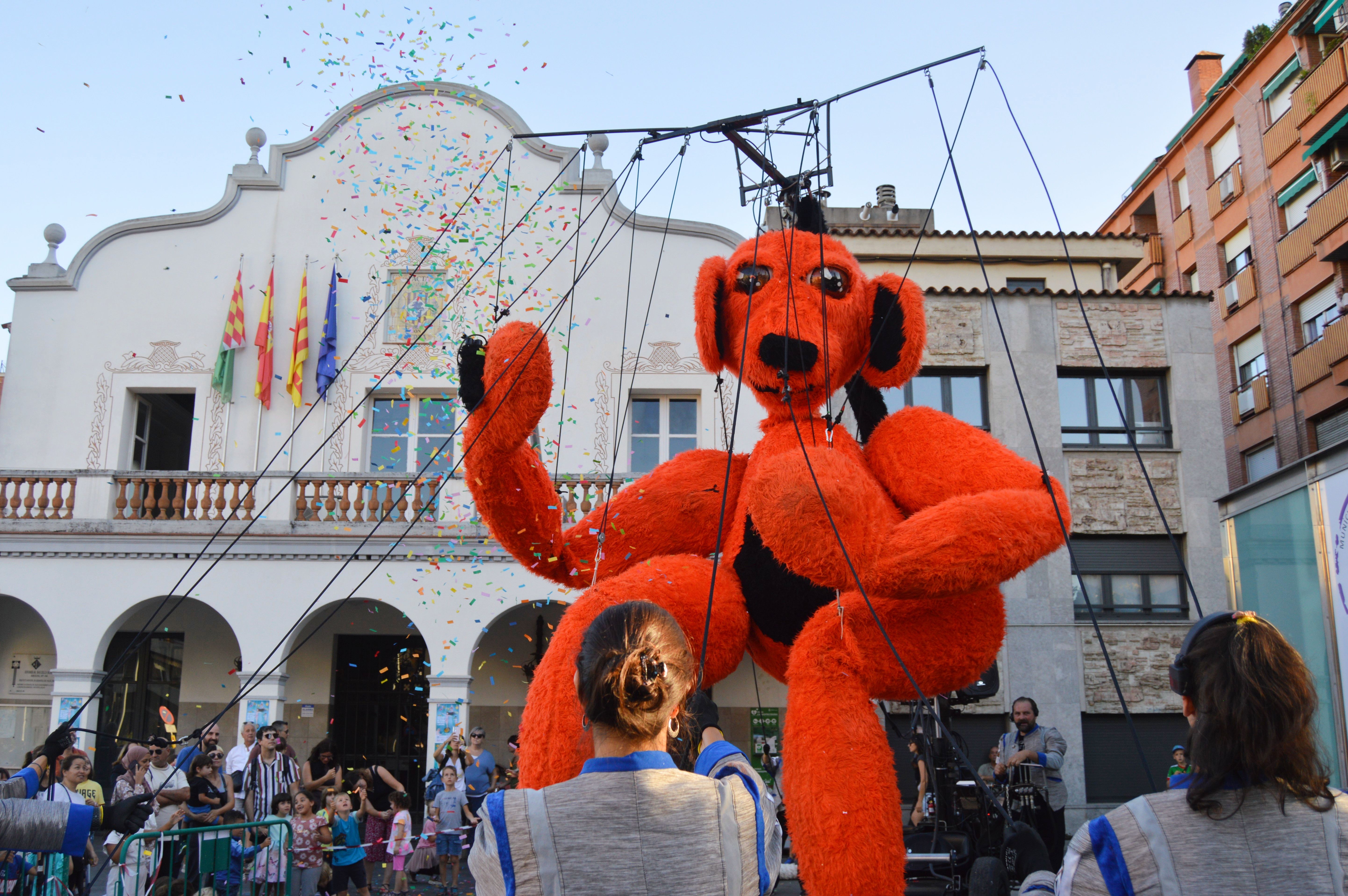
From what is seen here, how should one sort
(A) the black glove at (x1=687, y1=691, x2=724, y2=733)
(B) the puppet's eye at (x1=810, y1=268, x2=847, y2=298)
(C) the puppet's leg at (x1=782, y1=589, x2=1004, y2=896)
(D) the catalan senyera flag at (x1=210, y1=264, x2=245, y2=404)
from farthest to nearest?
(D) the catalan senyera flag at (x1=210, y1=264, x2=245, y2=404) → (B) the puppet's eye at (x1=810, y1=268, x2=847, y2=298) → (C) the puppet's leg at (x1=782, y1=589, x2=1004, y2=896) → (A) the black glove at (x1=687, y1=691, x2=724, y2=733)

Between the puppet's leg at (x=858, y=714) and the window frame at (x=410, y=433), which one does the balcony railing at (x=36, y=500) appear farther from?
the puppet's leg at (x=858, y=714)

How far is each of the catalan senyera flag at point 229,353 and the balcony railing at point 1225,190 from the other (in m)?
18.0

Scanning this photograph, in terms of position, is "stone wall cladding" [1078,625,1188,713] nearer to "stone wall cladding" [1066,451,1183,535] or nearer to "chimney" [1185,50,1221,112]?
"stone wall cladding" [1066,451,1183,535]

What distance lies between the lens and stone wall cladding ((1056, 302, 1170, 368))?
46.2 feet

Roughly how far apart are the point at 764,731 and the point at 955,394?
17.0ft

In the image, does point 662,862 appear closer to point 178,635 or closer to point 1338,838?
point 1338,838

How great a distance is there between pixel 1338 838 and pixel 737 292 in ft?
9.96

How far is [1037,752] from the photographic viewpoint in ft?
24.0

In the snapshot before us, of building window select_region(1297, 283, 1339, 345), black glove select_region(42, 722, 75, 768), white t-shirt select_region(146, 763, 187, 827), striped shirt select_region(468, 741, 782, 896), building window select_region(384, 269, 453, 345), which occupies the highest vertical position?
building window select_region(1297, 283, 1339, 345)

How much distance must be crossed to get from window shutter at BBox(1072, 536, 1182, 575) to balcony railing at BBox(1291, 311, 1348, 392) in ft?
18.9

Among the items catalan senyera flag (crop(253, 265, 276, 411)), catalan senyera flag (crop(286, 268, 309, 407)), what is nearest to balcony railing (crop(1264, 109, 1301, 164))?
catalan senyera flag (crop(286, 268, 309, 407))

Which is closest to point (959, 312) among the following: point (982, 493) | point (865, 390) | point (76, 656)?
point (865, 390)

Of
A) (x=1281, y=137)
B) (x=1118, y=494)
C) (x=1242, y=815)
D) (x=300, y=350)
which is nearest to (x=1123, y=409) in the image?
(x=1118, y=494)

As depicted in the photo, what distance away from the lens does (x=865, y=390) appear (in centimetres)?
445
